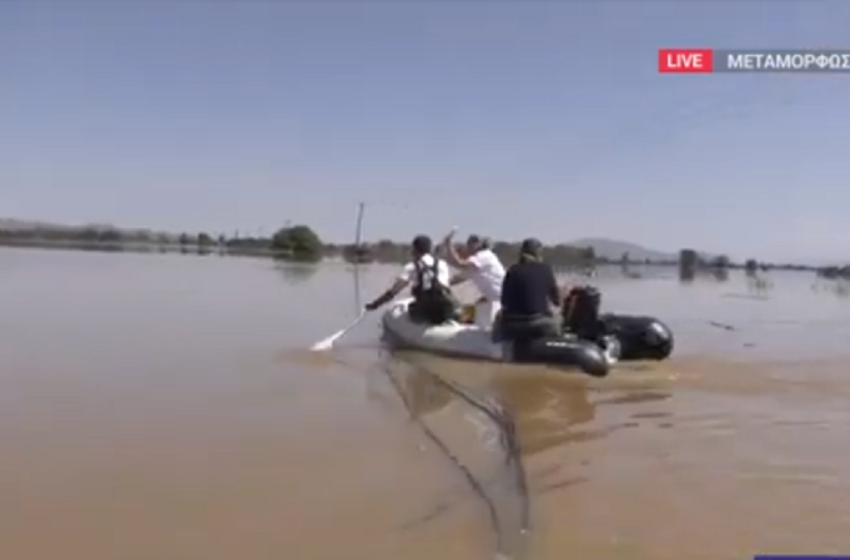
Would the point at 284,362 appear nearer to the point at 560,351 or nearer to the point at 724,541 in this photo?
the point at 560,351

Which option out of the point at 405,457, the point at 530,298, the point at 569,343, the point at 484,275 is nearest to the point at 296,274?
the point at 484,275

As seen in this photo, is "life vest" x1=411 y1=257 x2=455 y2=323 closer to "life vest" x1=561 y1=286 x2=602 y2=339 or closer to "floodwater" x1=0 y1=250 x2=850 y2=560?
"floodwater" x1=0 y1=250 x2=850 y2=560

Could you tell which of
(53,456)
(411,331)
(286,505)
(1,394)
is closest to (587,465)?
(286,505)

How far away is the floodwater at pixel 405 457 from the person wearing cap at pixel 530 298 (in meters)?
0.49

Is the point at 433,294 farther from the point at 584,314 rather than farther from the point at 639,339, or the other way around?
the point at 639,339

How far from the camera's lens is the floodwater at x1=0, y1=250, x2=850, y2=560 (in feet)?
14.2

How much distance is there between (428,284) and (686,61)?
529 cm

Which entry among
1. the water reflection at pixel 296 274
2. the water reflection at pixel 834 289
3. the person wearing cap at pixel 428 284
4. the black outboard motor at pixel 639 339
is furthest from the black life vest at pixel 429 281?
the water reflection at pixel 834 289

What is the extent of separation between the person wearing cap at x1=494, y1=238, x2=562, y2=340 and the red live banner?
4.87 metres

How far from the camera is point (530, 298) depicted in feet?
31.9

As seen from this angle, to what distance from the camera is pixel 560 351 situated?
31.3 ft

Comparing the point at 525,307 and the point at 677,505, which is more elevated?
the point at 525,307

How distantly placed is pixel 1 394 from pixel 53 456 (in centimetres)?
263

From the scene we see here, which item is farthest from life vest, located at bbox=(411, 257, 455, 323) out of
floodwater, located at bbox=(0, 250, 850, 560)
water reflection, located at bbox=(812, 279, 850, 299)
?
water reflection, located at bbox=(812, 279, 850, 299)
